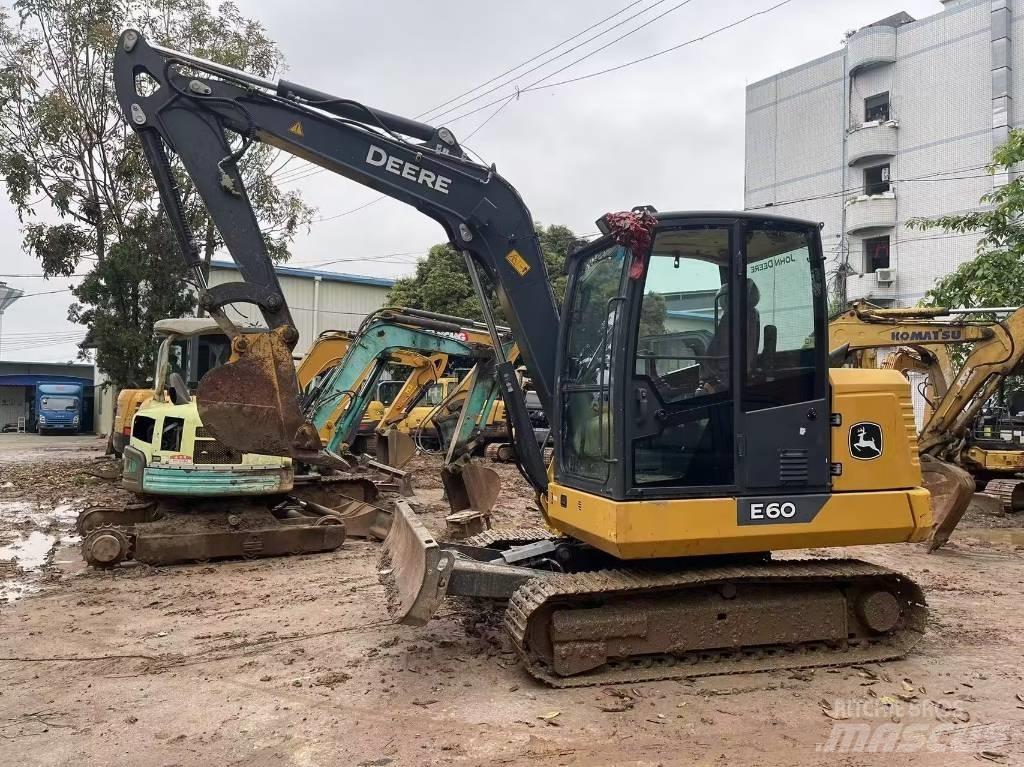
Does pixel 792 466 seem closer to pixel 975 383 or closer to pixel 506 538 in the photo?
pixel 506 538

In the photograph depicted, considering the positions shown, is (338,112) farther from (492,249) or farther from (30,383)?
(30,383)

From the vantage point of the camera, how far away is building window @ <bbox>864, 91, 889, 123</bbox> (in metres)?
27.9

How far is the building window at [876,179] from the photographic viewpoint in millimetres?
28109

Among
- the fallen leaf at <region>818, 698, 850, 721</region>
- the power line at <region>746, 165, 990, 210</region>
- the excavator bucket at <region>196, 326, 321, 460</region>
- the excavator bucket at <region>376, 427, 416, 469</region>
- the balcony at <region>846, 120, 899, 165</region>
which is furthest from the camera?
the balcony at <region>846, 120, 899, 165</region>

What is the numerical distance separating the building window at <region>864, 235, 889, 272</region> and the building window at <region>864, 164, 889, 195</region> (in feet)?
5.45

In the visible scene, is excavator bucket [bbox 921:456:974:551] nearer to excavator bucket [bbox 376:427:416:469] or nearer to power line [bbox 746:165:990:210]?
excavator bucket [bbox 376:427:416:469]

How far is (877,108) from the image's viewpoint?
2814cm

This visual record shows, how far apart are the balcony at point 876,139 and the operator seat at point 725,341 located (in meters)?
25.9

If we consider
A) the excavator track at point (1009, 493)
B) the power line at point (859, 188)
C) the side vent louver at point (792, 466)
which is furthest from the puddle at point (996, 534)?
the power line at point (859, 188)

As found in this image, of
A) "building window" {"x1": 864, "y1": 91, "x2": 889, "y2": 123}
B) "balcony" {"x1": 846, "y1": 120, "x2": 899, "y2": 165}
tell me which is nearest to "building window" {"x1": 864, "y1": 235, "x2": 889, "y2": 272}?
"balcony" {"x1": 846, "y1": 120, "x2": 899, "y2": 165}

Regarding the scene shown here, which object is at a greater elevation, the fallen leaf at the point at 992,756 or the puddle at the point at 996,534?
the puddle at the point at 996,534

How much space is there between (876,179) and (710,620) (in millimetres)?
27404

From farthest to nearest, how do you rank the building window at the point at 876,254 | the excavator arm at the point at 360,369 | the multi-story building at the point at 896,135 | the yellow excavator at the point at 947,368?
the building window at the point at 876,254
the multi-story building at the point at 896,135
the excavator arm at the point at 360,369
the yellow excavator at the point at 947,368

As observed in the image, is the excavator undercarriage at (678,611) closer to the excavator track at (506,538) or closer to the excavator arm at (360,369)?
the excavator track at (506,538)
